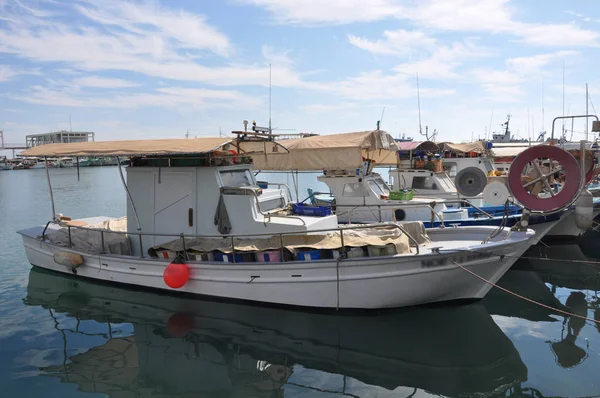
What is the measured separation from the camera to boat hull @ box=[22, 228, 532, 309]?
26.5ft

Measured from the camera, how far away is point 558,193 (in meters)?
7.90

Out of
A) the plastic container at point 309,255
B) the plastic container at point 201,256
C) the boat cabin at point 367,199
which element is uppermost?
the boat cabin at point 367,199

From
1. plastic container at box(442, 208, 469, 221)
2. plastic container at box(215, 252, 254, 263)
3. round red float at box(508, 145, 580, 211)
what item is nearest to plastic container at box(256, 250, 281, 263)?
plastic container at box(215, 252, 254, 263)

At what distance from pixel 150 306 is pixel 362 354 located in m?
4.67

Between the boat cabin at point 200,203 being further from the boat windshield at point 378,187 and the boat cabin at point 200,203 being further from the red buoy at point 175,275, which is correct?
the boat windshield at point 378,187

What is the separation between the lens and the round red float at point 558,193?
782 cm

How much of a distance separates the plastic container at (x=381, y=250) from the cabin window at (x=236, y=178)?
10.9ft

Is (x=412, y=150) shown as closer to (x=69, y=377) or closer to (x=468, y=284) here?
(x=468, y=284)

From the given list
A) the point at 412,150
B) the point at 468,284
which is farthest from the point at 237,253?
the point at 412,150

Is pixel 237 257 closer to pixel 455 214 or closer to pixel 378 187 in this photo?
pixel 378 187

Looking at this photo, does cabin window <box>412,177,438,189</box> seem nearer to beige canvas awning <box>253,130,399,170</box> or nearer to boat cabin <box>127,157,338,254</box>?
beige canvas awning <box>253,130,399,170</box>

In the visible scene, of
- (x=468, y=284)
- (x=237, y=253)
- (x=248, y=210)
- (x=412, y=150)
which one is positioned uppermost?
(x=412, y=150)

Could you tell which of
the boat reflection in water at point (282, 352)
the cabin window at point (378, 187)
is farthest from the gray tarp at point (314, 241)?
the cabin window at point (378, 187)

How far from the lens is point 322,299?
27.7 feet
